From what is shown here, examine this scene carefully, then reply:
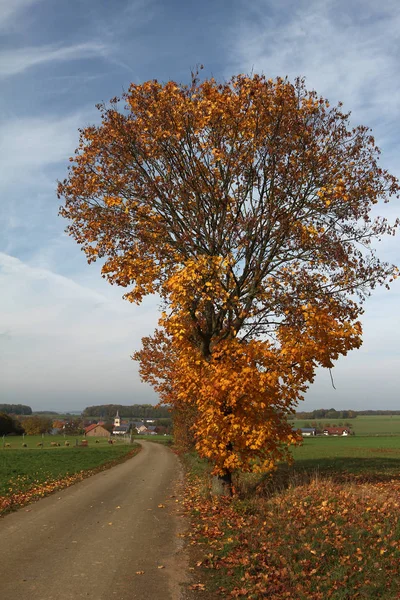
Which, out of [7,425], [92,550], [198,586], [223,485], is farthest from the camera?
[7,425]

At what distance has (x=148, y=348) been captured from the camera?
38969mm

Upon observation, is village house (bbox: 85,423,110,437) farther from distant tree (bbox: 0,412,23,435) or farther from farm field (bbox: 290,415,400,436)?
farm field (bbox: 290,415,400,436)

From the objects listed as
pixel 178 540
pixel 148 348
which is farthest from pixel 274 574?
pixel 148 348

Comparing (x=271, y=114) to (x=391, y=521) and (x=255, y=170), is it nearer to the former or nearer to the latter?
(x=255, y=170)

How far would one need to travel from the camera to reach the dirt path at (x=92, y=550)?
23.9ft

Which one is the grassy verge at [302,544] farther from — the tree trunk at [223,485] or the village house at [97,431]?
the village house at [97,431]

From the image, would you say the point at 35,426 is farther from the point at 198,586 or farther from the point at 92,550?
the point at 198,586

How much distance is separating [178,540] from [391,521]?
14.7ft

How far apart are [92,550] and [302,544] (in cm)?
409

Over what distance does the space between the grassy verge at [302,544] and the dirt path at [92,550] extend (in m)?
0.68

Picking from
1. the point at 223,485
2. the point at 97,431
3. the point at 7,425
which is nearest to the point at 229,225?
the point at 223,485

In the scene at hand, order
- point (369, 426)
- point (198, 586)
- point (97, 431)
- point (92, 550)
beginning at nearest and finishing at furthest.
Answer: point (198, 586), point (92, 550), point (369, 426), point (97, 431)

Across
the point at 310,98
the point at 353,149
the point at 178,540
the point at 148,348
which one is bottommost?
the point at 178,540

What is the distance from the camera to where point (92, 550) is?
945cm
